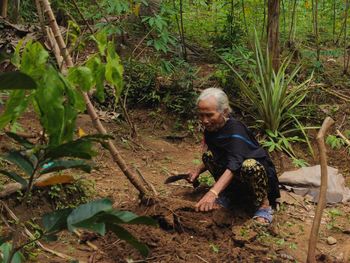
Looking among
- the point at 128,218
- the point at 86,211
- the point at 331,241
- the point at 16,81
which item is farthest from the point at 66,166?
the point at 331,241

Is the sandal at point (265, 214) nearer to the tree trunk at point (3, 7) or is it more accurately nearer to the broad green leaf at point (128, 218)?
the broad green leaf at point (128, 218)

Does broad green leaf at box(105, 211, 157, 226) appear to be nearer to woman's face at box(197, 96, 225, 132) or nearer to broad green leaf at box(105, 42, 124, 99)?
broad green leaf at box(105, 42, 124, 99)

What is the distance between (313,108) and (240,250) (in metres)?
3.08

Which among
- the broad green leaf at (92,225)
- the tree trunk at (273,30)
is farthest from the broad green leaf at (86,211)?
the tree trunk at (273,30)

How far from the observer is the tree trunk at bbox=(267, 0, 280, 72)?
19.4 feet

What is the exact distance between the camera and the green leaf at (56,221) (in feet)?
4.54

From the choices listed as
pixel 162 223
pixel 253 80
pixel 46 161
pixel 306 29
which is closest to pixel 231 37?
pixel 253 80

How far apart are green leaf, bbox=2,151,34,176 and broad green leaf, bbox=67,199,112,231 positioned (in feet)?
0.75

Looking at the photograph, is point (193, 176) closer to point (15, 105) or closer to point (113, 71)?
point (113, 71)

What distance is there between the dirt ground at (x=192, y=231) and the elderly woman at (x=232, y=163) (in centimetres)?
Result: 13

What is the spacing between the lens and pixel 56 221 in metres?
1.39

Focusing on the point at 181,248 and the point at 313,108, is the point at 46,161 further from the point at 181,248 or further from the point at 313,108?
the point at 313,108

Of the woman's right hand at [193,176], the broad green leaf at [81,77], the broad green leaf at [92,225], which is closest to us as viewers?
the broad green leaf at [92,225]

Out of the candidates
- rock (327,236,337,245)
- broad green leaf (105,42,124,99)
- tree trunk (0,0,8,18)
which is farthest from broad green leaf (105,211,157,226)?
tree trunk (0,0,8,18)
